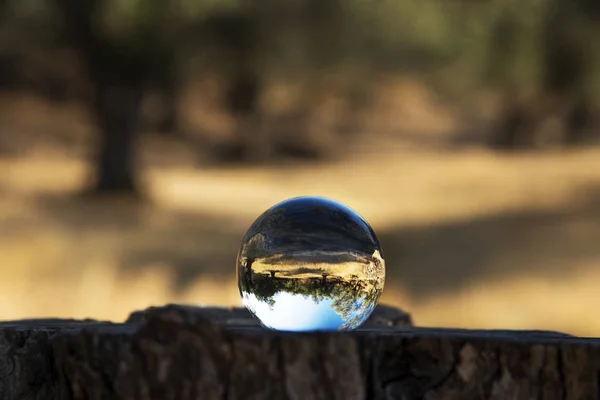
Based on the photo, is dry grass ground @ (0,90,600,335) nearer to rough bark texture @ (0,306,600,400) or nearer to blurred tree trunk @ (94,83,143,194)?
blurred tree trunk @ (94,83,143,194)

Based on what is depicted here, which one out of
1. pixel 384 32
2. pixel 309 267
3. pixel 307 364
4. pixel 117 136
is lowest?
pixel 307 364

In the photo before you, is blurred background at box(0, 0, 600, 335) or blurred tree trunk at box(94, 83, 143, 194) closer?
blurred background at box(0, 0, 600, 335)

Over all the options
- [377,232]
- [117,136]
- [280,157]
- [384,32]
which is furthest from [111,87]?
[280,157]

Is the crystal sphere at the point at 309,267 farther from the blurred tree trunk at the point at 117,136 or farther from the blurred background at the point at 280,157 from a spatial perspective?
the blurred tree trunk at the point at 117,136

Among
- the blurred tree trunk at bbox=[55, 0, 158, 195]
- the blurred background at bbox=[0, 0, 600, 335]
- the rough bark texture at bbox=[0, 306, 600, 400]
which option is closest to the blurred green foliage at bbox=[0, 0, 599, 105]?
the blurred background at bbox=[0, 0, 600, 335]

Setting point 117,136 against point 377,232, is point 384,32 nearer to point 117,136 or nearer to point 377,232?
point 377,232

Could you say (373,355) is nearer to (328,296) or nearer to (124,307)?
(328,296)

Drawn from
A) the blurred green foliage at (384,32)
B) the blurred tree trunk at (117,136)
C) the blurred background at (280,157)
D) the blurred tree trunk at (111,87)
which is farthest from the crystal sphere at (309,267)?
the blurred tree trunk at (117,136)
